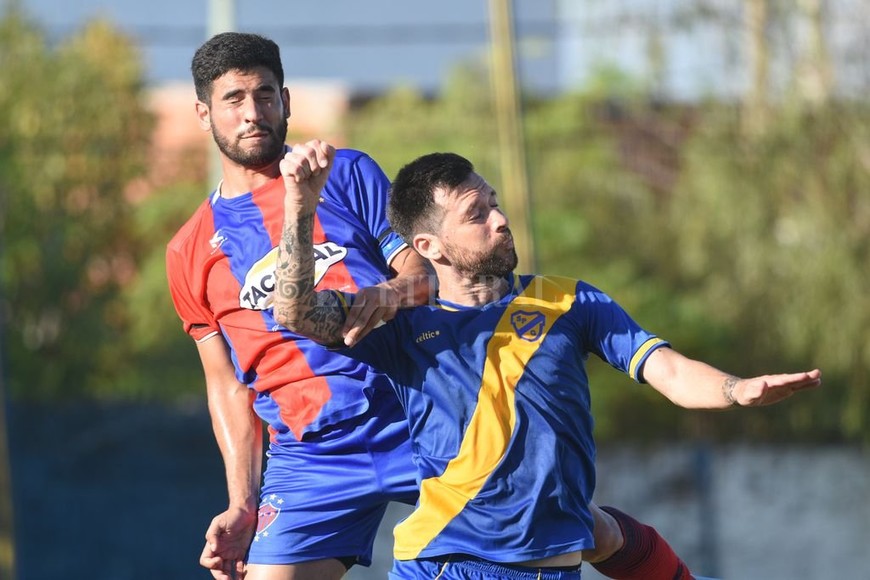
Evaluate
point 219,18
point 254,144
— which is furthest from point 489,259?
point 219,18

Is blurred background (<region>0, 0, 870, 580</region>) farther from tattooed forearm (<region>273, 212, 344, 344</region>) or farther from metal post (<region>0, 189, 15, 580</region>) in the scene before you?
tattooed forearm (<region>273, 212, 344, 344</region>)

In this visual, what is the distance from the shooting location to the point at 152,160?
12641 millimetres

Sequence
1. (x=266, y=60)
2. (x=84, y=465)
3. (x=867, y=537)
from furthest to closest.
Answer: (x=84, y=465)
(x=867, y=537)
(x=266, y=60)

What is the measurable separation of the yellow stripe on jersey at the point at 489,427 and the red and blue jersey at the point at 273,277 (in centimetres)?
51

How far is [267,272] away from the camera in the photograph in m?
3.75

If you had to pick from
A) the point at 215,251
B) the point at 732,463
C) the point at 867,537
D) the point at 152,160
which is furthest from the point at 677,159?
the point at 215,251

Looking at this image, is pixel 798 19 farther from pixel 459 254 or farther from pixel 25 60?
pixel 459 254

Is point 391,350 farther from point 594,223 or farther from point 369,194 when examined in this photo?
point 594,223

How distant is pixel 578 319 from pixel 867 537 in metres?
8.90

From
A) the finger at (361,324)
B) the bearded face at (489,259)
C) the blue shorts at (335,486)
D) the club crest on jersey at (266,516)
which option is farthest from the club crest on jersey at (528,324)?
the club crest on jersey at (266,516)

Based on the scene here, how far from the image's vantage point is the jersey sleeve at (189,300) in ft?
13.1

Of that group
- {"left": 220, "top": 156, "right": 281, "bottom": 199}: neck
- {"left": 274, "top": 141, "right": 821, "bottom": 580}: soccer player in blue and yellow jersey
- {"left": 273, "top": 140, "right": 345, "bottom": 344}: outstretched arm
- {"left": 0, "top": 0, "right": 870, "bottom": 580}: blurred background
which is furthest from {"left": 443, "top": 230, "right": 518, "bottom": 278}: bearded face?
{"left": 0, "top": 0, "right": 870, "bottom": 580}: blurred background

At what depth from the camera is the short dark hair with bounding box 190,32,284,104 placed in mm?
3725

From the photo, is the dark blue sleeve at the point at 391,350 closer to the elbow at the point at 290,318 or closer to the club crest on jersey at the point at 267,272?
the elbow at the point at 290,318
